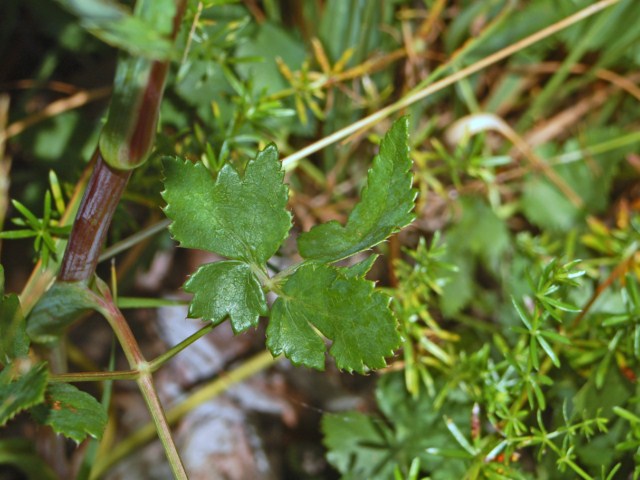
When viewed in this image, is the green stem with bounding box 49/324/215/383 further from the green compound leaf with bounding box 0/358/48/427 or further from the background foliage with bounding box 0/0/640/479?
Answer: the background foliage with bounding box 0/0/640/479

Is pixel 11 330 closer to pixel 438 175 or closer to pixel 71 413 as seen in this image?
pixel 71 413

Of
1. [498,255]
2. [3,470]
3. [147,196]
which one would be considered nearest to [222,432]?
[3,470]

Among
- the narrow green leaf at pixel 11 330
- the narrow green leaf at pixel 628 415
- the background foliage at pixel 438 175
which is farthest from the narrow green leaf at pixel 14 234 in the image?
the narrow green leaf at pixel 628 415

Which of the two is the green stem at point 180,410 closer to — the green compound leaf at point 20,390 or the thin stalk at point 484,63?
the thin stalk at point 484,63

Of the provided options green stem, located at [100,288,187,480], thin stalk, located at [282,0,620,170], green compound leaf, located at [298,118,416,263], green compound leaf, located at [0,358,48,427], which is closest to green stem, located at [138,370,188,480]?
green stem, located at [100,288,187,480]

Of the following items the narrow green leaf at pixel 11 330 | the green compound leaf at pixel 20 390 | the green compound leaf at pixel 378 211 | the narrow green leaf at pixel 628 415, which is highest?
the narrow green leaf at pixel 11 330
